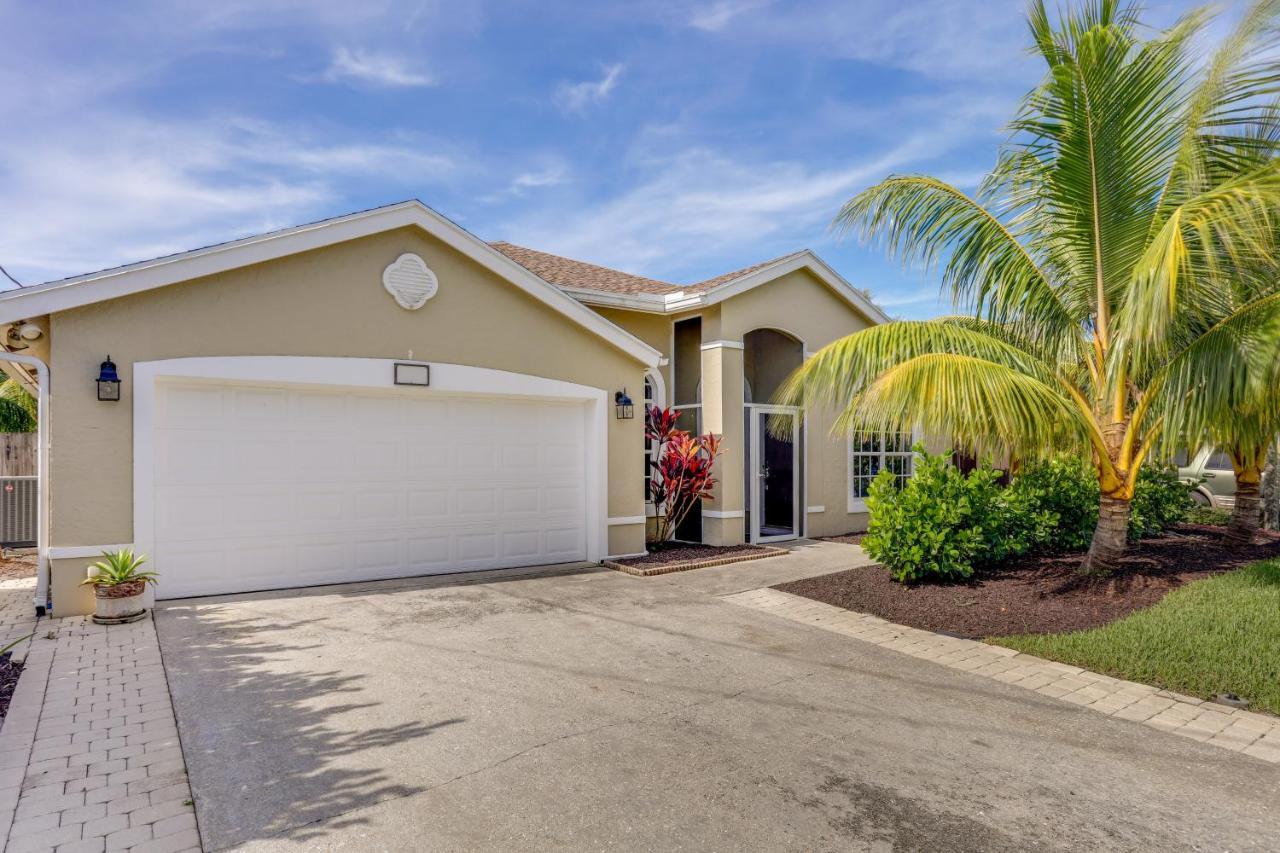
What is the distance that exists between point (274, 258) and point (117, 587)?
3563 millimetres

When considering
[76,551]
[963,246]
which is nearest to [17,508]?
[76,551]

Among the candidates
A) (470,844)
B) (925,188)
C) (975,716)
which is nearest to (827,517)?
(925,188)

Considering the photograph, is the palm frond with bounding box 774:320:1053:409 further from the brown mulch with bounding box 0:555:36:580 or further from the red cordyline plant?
the brown mulch with bounding box 0:555:36:580

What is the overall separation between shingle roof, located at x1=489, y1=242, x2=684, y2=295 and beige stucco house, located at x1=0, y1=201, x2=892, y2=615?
0.25 meters

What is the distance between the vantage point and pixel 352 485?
8102 millimetres

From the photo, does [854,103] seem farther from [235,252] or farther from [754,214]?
[235,252]

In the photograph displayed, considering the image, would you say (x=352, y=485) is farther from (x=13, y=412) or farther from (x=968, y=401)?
(x=13, y=412)

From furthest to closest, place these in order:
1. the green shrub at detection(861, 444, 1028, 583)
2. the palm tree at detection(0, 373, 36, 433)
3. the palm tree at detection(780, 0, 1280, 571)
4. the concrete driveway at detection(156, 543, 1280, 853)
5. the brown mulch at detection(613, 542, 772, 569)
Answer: the palm tree at detection(0, 373, 36, 433) → the brown mulch at detection(613, 542, 772, 569) → the green shrub at detection(861, 444, 1028, 583) → the palm tree at detection(780, 0, 1280, 571) → the concrete driveway at detection(156, 543, 1280, 853)

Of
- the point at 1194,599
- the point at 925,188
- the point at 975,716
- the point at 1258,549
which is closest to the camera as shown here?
the point at 975,716

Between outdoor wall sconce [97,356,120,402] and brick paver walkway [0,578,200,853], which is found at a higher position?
outdoor wall sconce [97,356,120,402]

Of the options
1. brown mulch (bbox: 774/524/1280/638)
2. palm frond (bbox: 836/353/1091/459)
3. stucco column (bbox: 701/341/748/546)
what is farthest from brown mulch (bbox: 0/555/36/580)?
palm frond (bbox: 836/353/1091/459)

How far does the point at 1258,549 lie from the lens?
30.0 ft

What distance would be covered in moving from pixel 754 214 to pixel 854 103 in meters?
3.81

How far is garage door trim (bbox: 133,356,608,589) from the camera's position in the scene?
Answer: 6812 mm
